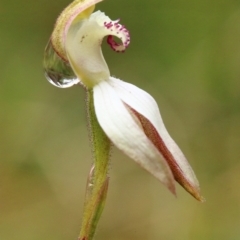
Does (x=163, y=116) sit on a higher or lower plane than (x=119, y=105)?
lower

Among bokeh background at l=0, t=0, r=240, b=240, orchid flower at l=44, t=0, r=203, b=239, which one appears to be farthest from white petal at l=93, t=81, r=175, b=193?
bokeh background at l=0, t=0, r=240, b=240

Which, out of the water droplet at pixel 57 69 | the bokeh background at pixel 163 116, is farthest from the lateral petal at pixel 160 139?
the bokeh background at pixel 163 116

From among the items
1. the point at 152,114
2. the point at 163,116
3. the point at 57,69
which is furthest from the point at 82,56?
the point at 163,116

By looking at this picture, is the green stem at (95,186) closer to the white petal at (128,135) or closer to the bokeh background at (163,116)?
the white petal at (128,135)

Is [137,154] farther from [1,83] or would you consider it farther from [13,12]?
[13,12]

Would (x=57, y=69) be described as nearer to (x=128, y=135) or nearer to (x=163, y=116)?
(x=128, y=135)

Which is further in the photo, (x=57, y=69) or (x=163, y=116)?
(x=163, y=116)
